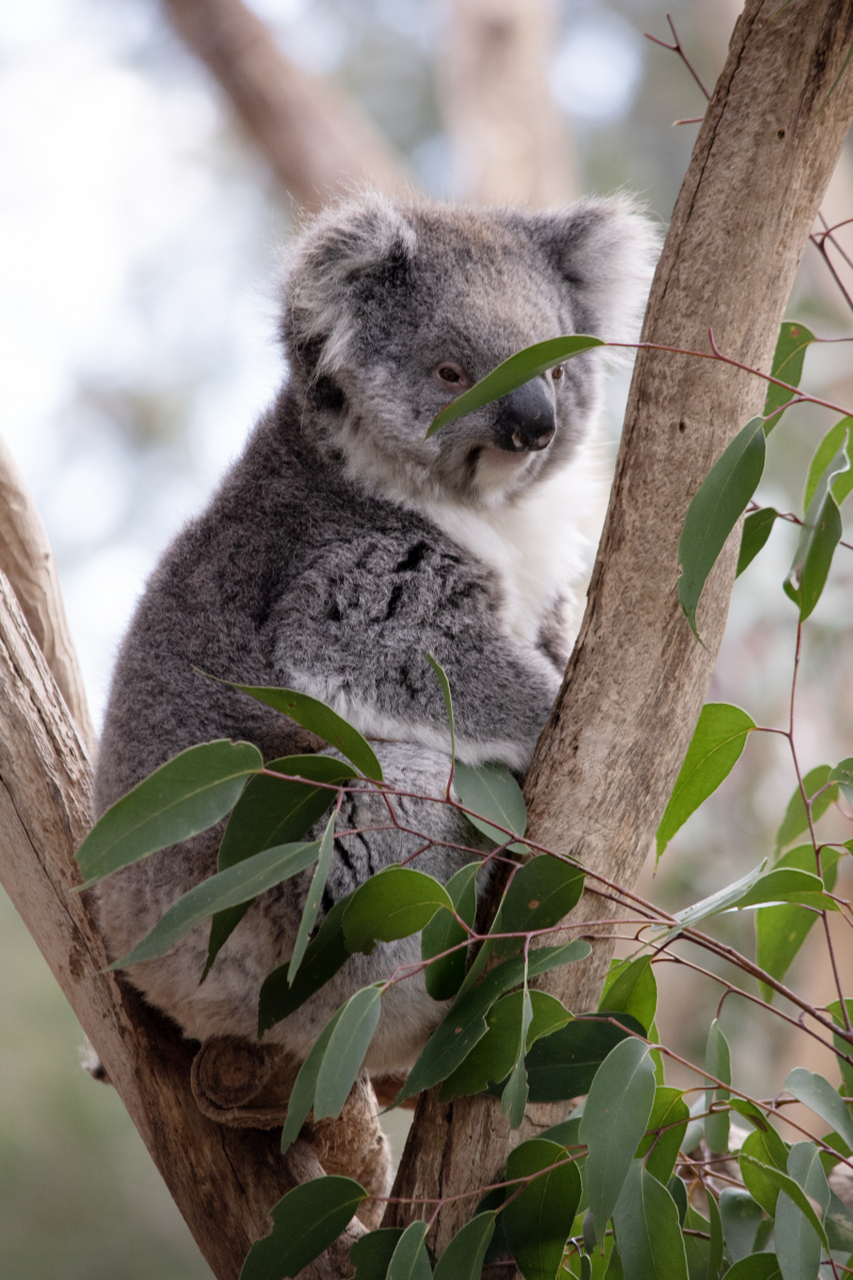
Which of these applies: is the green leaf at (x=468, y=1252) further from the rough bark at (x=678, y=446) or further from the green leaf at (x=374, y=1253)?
the rough bark at (x=678, y=446)

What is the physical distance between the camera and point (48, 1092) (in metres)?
6.89

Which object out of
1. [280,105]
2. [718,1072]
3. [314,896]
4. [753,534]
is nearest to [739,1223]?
[718,1072]

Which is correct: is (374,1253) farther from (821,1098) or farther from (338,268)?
(338,268)

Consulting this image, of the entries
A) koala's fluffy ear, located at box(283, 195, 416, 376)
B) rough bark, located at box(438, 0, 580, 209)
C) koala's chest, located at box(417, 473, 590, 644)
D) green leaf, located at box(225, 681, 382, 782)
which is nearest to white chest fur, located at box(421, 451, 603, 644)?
koala's chest, located at box(417, 473, 590, 644)

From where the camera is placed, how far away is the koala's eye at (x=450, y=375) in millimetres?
2064

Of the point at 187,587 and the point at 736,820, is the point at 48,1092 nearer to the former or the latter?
the point at 736,820

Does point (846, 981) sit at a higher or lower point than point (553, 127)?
lower

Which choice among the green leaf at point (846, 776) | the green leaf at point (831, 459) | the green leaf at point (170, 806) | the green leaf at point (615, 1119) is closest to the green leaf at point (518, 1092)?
the green leaf at point (615, 1119)

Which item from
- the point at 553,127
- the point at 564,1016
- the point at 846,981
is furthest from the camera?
the point at 553,127

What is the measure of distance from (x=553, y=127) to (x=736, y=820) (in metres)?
3.71

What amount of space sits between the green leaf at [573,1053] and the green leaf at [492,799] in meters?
0.24

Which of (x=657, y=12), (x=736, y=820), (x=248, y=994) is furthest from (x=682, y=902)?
(x=657, y=12)

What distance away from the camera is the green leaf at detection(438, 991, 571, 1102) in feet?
4.49

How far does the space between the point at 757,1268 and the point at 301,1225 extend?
0.59 metres
